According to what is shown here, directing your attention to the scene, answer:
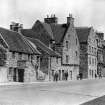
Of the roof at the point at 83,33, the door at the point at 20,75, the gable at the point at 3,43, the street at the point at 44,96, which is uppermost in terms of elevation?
the roof at the point at 83,33

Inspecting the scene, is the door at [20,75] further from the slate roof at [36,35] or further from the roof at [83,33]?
the roof at [83,33]

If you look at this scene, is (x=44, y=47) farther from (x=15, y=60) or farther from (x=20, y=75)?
(x=20, y=75)

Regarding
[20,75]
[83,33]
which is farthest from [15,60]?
[83,33]

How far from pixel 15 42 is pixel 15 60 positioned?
11.9ft

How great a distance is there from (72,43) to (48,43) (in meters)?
7.35

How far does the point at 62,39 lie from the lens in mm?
63719

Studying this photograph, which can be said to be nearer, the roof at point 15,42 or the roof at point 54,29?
the roof at point 15,42

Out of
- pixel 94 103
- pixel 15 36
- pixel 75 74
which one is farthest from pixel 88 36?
pixel 94 103

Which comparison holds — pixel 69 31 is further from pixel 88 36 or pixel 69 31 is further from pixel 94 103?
pixel 94 103

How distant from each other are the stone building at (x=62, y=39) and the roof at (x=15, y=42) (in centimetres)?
969

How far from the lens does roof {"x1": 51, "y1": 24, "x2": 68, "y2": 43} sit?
64213 millimetres

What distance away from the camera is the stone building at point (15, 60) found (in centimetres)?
4594

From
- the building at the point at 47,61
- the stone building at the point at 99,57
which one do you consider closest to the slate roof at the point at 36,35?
the building at the point at 47,61

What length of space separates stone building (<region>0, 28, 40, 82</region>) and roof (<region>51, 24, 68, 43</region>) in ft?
40.7
